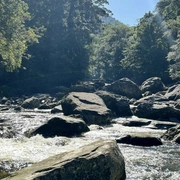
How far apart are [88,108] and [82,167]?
18.2 m

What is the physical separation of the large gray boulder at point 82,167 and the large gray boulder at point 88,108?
52.4 feet

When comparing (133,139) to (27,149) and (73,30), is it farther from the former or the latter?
(73,30)

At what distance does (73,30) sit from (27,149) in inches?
2245

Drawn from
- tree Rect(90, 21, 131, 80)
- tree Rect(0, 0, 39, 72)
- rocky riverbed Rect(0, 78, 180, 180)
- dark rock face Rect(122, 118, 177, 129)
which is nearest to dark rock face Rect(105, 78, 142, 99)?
rocky riverbed Rect(0, 78, 180, 180)

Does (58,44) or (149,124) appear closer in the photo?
(149,124)

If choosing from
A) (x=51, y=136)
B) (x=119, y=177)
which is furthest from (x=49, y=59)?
(x=119, y=177)

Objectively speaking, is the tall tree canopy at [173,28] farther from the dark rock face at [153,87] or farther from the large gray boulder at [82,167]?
the large gray boulder at [82,167]

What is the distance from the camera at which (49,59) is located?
2719 inches

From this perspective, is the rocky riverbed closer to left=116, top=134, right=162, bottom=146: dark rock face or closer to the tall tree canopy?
left=116, top=134, right=162, bottom=146: dark rock face

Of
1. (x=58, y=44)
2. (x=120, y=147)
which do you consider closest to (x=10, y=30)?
(x=120, y=147)

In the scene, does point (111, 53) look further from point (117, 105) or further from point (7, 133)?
point (7, 133)

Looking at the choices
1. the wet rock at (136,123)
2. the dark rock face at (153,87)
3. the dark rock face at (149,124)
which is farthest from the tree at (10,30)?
the dark rock face at (153,87)

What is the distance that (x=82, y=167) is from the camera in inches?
350

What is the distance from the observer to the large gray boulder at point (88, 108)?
85.5 ft
